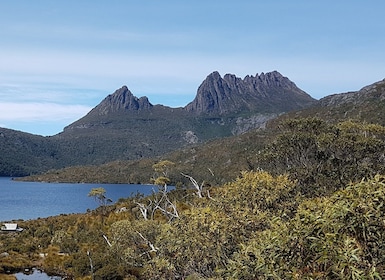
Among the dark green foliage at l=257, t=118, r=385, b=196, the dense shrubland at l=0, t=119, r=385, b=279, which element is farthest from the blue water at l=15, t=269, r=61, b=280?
the dark green foliage at l=257, t=118, r=385, b=196

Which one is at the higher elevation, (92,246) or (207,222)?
(207,222)

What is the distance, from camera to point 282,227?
891 centimetres

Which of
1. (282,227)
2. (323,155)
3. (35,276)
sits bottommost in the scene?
(35,276)


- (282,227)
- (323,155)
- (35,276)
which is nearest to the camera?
(282,227)

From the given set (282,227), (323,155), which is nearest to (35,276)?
(323,155)

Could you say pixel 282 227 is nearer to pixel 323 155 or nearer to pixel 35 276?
pixel 323 155

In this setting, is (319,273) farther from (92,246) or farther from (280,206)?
(92,246)

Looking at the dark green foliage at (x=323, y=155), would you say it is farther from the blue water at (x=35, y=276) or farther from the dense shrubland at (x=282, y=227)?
the blue water at (x=35, y=276)

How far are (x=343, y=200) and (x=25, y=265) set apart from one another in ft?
124

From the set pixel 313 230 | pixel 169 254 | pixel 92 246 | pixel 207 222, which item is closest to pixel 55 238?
pixel 92 246

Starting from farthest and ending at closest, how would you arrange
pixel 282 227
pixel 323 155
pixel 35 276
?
pixel 35 276, pixel 323 155, pixel 282 227

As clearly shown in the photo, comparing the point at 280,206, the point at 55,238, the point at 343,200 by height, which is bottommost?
→ the point at 55,238

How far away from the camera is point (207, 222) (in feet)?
46.3

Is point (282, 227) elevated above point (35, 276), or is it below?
above
